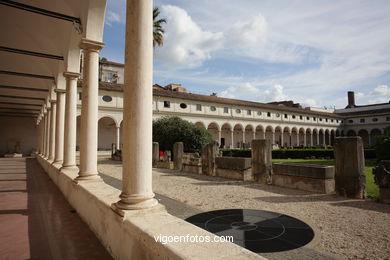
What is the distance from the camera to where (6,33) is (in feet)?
25.3

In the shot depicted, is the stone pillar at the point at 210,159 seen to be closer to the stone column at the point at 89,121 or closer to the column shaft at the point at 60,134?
the column shaft at the point at 60,134

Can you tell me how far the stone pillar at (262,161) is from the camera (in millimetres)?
8789

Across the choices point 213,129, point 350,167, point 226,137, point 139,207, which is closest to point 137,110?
point 139,207

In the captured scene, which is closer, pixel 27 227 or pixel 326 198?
pixel 27 227

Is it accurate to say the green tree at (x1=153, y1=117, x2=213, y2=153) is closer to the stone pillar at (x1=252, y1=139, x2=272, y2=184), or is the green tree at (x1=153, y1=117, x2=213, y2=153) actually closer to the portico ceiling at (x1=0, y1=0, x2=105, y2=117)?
the portico ceiling at (x1=0, y1=0, x2=105, y2=117)

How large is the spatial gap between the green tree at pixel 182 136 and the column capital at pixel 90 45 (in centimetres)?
1375

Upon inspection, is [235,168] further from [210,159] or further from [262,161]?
[210,159]

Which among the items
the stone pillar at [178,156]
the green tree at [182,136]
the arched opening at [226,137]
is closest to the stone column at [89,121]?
the stone pillar at [178,156]

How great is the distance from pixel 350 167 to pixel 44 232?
22.5 feet

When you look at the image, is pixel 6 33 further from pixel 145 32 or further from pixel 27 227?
pixel 145 32

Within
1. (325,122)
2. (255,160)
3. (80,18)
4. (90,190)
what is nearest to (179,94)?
(255,160)

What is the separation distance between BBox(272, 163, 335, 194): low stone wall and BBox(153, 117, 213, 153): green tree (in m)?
10.7

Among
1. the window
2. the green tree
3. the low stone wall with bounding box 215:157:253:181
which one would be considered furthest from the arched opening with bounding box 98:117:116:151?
the low stone wall with bounding box 215:157:253:181

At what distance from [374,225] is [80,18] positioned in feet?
24.3
